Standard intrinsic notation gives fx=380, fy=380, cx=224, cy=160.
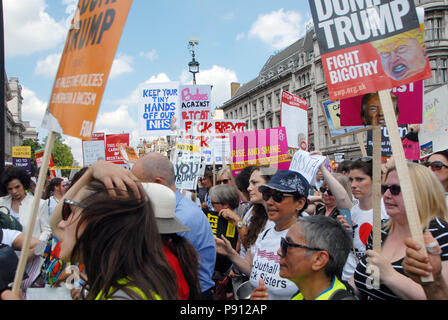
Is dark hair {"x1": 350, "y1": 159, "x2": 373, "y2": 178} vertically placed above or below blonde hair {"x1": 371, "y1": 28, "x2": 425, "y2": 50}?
below

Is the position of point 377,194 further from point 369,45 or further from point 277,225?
point 277,225

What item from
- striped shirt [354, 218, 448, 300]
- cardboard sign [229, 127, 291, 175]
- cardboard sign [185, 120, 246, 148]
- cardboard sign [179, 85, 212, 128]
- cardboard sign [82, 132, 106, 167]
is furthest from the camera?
cardboard sign [82, 132, 106, 167]

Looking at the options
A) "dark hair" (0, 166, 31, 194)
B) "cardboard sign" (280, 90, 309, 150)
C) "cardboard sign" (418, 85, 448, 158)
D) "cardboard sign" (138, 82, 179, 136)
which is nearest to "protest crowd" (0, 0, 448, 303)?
"cardboard sign" (418, 85, 448, 158)

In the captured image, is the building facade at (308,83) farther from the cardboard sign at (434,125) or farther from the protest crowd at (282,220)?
the protest crowd at (282,220)

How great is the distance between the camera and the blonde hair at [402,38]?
2.23 metres

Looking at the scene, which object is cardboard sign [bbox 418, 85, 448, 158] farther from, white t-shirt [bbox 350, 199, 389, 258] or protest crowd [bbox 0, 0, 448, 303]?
white t-shirt [bbox 350, 199, 389, 258]

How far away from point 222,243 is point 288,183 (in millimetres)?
864

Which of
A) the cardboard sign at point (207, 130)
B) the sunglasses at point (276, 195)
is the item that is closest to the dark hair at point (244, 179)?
the sunglasses at point (276, 195)

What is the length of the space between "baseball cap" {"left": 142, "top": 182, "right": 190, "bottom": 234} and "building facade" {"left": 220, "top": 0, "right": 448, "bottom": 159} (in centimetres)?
3017

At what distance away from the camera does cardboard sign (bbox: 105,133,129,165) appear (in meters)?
13.3

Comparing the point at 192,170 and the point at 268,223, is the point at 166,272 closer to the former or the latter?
the point at 268,223

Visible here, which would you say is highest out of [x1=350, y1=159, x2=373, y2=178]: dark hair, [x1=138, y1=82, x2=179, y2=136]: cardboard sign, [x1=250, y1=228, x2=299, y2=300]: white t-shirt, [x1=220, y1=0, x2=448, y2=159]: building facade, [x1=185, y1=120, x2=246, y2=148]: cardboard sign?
[x1=220, y1=0, x2=448, y2=159]: building facade

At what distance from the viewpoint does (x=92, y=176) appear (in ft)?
6.13
